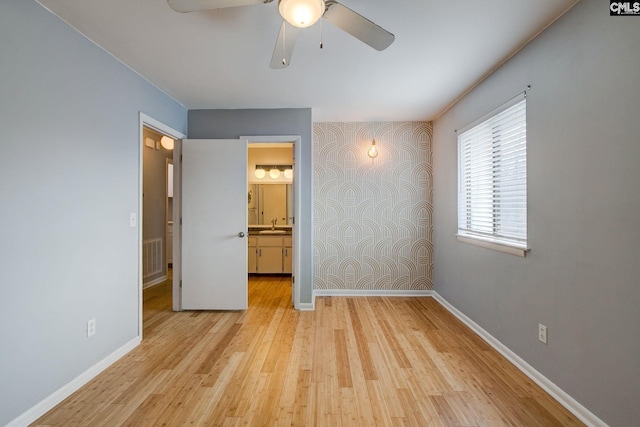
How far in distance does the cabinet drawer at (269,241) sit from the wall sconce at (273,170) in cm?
124

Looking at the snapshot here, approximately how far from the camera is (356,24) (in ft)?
5.28

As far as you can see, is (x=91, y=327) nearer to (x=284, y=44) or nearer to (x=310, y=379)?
(x=310, y=379)

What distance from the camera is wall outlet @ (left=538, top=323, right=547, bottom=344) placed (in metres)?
2.05

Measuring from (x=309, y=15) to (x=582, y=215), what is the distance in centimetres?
189

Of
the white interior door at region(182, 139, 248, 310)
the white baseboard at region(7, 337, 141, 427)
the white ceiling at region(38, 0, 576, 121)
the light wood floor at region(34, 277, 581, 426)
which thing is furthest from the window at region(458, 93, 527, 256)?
the white baseboard at region(7, 337, 141, 427)

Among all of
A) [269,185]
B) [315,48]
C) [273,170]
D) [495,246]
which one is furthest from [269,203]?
[495,246]

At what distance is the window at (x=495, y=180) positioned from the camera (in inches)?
93.0

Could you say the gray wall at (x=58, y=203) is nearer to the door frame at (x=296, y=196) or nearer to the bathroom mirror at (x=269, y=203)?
the door frame at (x=296, y=196)

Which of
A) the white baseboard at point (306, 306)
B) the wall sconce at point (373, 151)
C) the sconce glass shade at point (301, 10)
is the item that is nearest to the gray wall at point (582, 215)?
the sconce glass shade at point (301, 10)

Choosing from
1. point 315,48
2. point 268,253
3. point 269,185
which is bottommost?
point 268,253

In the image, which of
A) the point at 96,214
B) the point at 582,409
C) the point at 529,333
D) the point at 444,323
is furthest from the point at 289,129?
the point at 582,409

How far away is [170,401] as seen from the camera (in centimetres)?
193

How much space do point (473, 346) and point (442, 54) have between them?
2.51 metres

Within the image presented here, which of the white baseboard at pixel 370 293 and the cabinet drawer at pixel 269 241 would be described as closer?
the white baseboard at pixel 370 293
